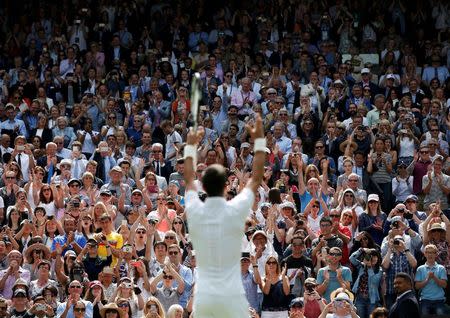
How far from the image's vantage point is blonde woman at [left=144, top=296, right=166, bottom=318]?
15.5 metres

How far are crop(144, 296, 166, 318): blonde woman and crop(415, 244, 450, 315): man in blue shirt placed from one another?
3.81 meters

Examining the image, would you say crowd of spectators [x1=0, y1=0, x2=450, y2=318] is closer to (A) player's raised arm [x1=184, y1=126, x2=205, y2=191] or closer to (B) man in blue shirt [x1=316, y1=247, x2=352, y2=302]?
(B) man in blue shirt [x1=316, y1=247, x2=352, y2=302]

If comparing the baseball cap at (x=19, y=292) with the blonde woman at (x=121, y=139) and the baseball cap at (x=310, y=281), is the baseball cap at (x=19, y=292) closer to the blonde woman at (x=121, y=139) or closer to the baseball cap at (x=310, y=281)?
the baseball cap at (x=310, y=281)

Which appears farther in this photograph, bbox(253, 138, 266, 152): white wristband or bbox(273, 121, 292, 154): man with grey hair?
bbox(273, 121, 292, 154): man with grey hair

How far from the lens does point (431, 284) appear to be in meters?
17.3

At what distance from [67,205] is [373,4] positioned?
38.4 ft

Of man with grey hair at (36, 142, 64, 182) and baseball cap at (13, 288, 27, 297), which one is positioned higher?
man with grey hair at (36, 142, 64, 182)

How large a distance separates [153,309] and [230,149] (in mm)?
6584

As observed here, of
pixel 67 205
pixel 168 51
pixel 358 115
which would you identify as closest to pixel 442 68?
pixel 358 115

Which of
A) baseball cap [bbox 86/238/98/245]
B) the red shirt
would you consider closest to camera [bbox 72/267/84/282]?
baseball cap [bbox 86/238/98/245]

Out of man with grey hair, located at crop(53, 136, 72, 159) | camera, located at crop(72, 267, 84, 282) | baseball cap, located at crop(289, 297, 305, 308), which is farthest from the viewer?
man with grey hair, located at crop(53, 136, 72, 159)

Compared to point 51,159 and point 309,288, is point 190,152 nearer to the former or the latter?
point 309,288

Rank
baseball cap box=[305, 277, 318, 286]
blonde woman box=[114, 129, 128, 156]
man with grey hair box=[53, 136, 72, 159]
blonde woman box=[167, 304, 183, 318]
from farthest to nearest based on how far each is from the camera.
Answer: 1. blonde woman box=[114, 129, 128, 156]
2. man with grey hair box=[53, 136, 72, 159]
3. baseball cap box=[305, 277, 318, 286]
4. blonde woman box=[167, 304, 183, 318]

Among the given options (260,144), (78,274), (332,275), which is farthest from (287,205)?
(260,144)
